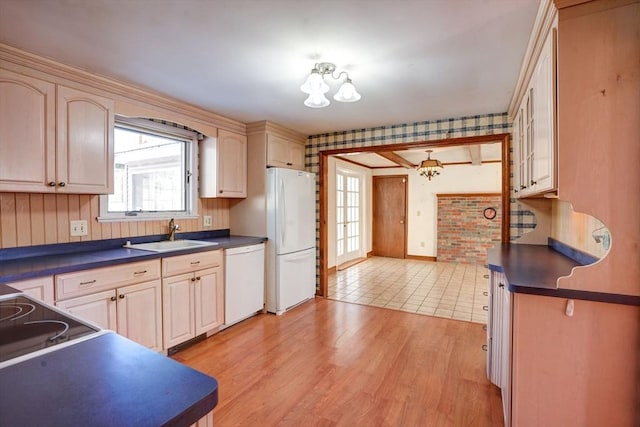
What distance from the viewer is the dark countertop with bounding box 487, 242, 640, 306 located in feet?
4.48

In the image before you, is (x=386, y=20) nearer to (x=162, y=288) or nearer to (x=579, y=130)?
(x=579, y=130)

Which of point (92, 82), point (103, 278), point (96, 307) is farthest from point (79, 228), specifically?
point (92, 82)

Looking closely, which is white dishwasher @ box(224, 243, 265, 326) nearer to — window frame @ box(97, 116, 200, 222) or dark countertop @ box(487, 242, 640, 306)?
window frame @ box(97, 116, 200, 222)

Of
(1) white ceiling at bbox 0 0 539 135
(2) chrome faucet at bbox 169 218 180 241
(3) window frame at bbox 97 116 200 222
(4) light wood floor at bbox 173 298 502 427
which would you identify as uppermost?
(1) white ceiling at bbox 0 0 539 135

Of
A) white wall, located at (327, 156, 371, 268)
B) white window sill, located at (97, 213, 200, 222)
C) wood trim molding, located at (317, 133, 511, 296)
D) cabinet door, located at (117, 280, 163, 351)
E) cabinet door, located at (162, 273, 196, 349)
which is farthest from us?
white wall, located at (327, 156, 371, 268)

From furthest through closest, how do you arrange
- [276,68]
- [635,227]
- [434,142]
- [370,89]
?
[434,142] → [370,89] → [276,68] → [635,227]

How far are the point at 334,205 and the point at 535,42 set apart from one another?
4.27m

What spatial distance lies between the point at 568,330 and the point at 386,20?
5.74ft

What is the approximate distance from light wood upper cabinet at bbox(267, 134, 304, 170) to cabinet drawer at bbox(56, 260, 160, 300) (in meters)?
1.77

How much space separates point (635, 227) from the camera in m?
1.31

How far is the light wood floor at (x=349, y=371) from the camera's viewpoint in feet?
6.27

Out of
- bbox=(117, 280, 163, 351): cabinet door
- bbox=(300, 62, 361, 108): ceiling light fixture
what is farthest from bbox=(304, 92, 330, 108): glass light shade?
bbox=(117, 280, 163, 351): cabinet door

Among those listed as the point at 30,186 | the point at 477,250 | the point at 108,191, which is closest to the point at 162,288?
the point at 108,191

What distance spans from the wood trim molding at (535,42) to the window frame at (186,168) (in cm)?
297
